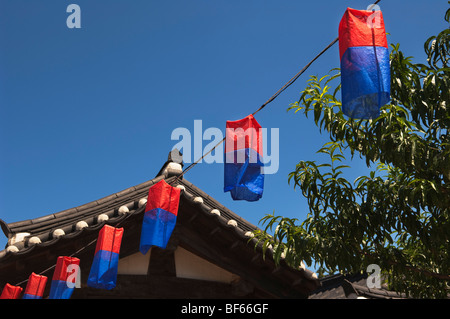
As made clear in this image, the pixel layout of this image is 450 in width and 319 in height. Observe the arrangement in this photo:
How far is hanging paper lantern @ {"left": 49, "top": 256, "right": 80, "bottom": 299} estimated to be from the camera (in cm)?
693

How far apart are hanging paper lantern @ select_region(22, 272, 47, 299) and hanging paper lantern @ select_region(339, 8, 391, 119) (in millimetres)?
4813

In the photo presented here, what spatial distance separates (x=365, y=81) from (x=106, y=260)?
4.30 metres

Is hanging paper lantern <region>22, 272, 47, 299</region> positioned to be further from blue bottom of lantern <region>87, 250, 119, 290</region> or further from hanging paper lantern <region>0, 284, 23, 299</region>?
blue bottom of lantern <region>87, 250, 119, 290</region>

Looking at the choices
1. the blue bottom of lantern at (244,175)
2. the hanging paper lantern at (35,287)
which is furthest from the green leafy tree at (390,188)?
the hanging paper lantern at (35,287)

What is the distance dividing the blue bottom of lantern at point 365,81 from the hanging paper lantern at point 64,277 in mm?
4411

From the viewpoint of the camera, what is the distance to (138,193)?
1013cm

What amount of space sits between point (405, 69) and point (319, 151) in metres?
1.54

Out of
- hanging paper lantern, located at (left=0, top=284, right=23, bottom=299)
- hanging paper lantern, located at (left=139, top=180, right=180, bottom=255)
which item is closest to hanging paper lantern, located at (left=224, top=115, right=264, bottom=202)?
hanging paper lantern, located at (left=139, top=180, right=180, bottom=255)

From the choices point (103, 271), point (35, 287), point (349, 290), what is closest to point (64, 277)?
point (35, 287)

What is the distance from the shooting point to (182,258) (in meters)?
8.70

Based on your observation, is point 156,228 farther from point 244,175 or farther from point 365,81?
point 365,81

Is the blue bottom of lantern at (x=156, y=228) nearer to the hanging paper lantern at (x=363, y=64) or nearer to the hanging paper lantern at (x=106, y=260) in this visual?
the hanging paper lantern at (x=106, y=260)
